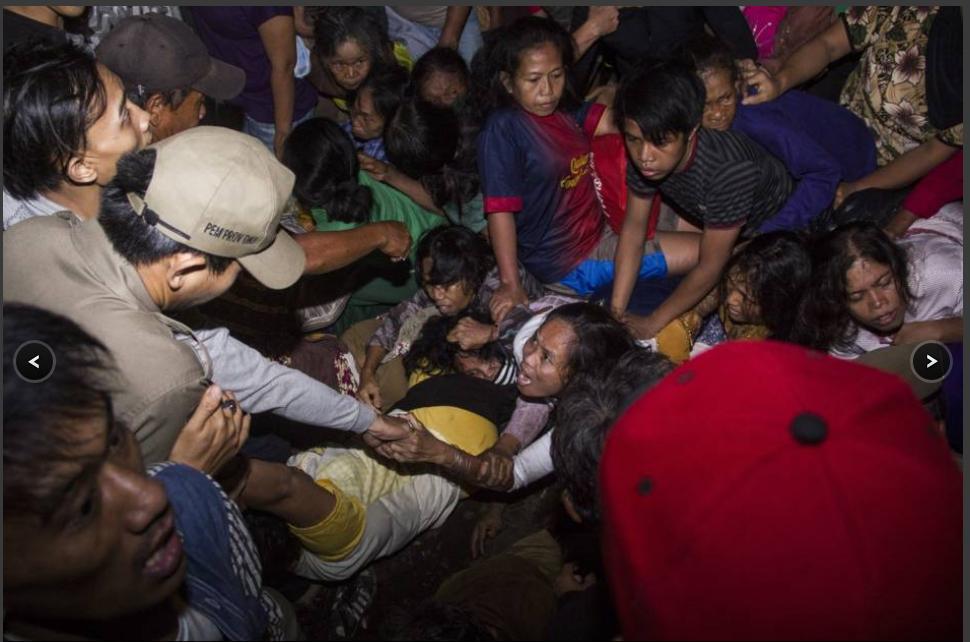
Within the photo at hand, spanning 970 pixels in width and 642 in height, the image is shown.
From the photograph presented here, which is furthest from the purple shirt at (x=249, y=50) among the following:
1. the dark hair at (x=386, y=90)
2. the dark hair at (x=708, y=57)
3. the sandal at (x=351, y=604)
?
the sandal at (x=351, y=604)

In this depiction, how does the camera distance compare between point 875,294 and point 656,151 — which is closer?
point 875,294

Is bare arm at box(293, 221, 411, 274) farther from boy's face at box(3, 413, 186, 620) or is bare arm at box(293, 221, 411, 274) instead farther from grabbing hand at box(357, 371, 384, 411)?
boy's face at box(3, 413, 186, 620)

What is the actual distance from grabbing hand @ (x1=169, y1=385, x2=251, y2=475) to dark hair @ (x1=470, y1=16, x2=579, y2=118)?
1.88m

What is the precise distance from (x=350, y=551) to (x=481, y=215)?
176 centimetres

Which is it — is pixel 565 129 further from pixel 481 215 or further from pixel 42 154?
pixel 42 154

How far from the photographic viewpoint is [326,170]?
2.99 metres

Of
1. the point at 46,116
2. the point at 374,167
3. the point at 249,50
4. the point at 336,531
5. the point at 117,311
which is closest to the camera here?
the point at 117,311

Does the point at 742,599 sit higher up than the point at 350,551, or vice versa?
the point at 742,599

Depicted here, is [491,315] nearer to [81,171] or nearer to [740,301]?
[740,301]

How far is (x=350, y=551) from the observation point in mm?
2244

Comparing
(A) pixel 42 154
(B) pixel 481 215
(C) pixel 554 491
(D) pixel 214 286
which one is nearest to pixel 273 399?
(D) pixel 214 286

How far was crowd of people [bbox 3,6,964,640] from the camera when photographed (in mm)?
1044

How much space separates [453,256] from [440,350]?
1.30ft

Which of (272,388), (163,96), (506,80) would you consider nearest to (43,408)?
(272,388)
